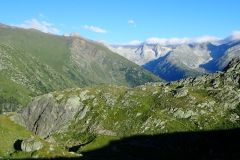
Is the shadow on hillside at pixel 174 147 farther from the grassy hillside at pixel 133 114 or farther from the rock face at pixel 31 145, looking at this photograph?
the rock face at pixel 31 145

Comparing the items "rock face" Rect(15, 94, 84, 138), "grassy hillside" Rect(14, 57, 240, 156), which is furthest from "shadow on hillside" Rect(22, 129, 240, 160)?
"rock face" Rect(15, 94, 84, 138)

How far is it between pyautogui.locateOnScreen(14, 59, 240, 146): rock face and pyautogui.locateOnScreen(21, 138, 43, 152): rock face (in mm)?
29052

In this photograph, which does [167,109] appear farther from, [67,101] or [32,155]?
[32,155]

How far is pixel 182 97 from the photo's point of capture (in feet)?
618

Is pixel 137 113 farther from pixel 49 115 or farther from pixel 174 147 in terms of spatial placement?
pixel 49 115

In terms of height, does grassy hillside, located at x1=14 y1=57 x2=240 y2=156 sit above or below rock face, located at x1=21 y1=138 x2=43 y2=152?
above

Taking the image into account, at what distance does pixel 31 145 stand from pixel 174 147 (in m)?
51.7

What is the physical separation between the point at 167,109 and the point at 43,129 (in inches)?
2234

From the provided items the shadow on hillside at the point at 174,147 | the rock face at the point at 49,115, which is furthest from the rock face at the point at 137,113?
the shadow on hillside at the point at 174,147

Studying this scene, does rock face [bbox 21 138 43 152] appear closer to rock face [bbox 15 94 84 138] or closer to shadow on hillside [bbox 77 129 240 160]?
shadow on hillside [bbox 77 129 240 160]

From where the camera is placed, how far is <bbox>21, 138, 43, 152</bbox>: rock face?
468 ft

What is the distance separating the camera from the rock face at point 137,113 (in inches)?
6703

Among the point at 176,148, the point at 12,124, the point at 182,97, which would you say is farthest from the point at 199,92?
the point at 12,124

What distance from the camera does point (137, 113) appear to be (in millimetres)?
183375
